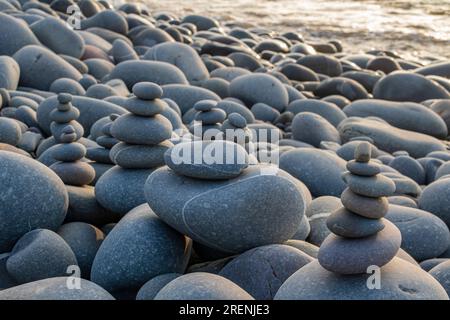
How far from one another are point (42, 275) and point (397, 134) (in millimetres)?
4114

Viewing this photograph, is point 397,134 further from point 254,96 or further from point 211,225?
point 211,225

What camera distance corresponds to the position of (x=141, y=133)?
137 inches

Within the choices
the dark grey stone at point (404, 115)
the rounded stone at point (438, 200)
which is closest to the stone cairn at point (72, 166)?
the rounded stone at point (438, 200)

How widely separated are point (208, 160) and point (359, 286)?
36.8 inches

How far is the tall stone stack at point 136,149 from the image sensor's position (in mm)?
3383

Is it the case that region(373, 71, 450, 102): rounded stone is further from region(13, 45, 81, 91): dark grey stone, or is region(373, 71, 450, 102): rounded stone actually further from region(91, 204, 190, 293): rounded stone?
region(91, 204, 190, 293): rounded stone

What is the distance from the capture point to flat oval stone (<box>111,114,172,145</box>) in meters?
3.49

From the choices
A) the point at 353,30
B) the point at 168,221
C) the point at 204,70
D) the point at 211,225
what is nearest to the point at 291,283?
the point at 211,225

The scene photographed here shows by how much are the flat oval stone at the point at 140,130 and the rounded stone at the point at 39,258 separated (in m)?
0.77

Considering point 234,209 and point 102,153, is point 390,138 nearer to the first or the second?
point 102,153

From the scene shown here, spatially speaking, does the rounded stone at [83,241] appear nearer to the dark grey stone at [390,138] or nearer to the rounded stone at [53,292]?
the rounded stone at [53,292]

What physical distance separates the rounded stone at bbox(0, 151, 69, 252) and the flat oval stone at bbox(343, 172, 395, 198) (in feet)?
5.06

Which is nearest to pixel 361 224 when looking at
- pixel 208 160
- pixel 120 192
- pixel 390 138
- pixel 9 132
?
pixel 208 160
